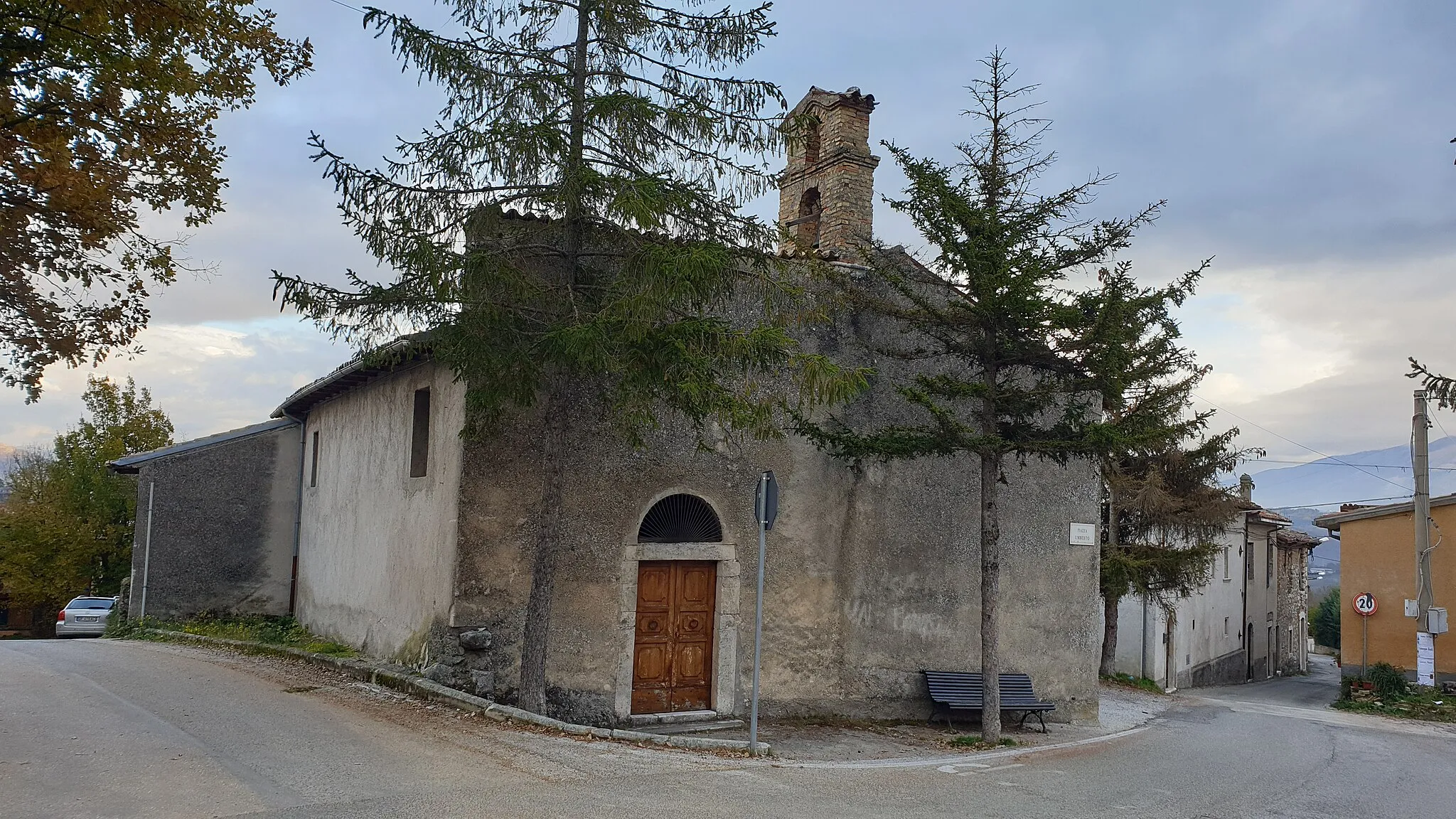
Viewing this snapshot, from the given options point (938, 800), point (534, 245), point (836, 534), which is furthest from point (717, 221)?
point (938, 800)

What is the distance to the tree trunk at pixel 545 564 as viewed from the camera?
9.81m

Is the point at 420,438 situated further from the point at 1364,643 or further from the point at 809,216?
the point at 1364,643

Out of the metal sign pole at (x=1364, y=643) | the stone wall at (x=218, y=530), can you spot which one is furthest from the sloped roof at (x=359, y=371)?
the metal sign pole at (x=1364, y=643)

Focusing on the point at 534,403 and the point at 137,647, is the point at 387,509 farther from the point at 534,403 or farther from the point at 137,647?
the point at 137,647

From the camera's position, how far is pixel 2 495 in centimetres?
4819

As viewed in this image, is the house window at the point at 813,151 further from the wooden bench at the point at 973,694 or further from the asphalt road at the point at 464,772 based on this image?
the asphalt road at the point at 464,772

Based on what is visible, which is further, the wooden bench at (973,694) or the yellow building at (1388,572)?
the yellow building at (1388,572)

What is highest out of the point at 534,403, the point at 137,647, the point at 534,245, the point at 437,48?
the point at 437,48

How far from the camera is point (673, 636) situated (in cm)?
1173

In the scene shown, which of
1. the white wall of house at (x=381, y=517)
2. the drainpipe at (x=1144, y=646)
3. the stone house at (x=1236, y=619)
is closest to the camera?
the white wall of house at (x=381, y=517)

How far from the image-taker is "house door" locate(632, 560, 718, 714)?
1149 centimetres

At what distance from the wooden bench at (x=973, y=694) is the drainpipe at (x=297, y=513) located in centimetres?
1221

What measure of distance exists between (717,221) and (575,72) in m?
2.00

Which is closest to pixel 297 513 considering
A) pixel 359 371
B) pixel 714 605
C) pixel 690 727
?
pixel 359 371
